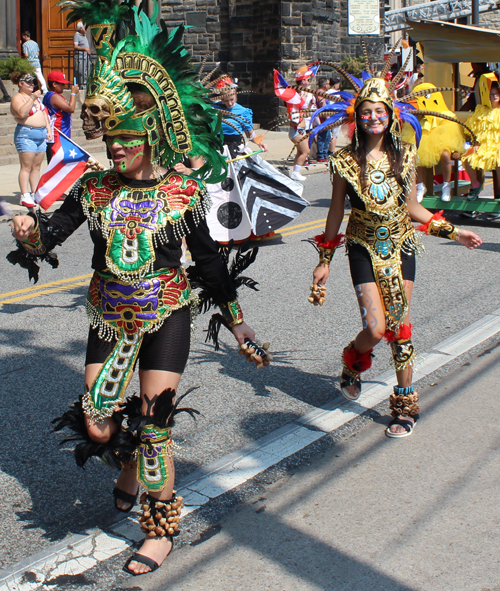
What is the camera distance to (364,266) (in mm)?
4375

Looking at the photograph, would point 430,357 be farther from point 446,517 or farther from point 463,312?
point 446,517

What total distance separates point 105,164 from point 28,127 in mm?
5162

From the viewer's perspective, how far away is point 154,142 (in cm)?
319

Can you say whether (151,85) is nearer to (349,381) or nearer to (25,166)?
(349,381)

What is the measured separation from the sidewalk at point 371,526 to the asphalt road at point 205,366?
0.56 meters

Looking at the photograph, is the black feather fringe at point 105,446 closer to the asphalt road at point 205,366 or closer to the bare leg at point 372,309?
the asphalt road at point 205,366

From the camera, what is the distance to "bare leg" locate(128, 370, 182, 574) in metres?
3.09

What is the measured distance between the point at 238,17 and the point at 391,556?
26666mm

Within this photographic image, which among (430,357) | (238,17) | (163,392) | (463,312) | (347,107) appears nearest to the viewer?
(163,392)

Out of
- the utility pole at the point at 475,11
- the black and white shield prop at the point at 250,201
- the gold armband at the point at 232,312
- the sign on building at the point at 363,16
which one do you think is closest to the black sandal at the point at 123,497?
the gold armband at the point at 232,312

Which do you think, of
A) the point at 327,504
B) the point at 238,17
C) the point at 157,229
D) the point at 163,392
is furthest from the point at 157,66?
the point at 238,17

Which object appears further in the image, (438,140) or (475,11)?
(475,11)

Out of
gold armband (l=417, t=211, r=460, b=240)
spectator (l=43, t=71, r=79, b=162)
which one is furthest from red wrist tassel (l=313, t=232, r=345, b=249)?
spectator (l=43, t=71, r=79, b=162)

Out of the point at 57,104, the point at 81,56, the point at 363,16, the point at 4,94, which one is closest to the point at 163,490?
the point at 57,104
